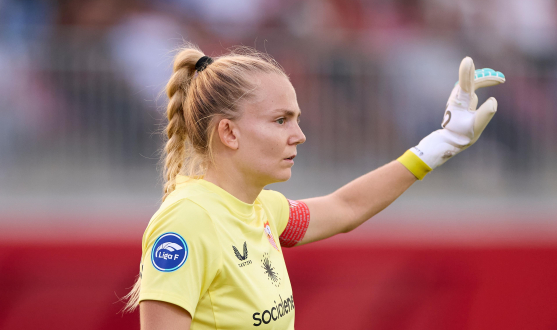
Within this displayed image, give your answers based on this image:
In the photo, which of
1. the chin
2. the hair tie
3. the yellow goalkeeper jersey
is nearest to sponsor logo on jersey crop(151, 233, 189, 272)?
the yellow goalkeeper jersey

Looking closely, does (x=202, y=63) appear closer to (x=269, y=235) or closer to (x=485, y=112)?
(x=269, y=235)

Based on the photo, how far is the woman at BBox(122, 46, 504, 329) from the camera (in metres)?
1.45

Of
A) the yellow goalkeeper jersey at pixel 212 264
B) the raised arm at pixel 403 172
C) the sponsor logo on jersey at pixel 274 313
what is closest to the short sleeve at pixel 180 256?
the yellow goalkeeper jersey at pixel 212 264

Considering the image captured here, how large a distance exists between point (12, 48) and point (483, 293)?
12.3 feet

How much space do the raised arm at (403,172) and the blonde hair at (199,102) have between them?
0.59 metres

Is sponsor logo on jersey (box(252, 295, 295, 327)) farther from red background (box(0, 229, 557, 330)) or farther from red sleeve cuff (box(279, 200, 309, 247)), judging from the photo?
red background (box(0, 229, 557, 330))

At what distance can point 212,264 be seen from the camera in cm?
150

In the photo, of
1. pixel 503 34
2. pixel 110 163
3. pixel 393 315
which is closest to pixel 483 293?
pixel 393 315

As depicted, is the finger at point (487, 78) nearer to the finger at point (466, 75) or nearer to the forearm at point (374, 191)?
the finger at point (466, 75)

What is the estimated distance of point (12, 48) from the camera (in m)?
4.02

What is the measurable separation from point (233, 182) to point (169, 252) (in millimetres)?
381

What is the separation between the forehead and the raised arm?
0.60 m

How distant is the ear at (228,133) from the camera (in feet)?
5.57

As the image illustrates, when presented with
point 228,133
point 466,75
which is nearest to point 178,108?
point 228,133
